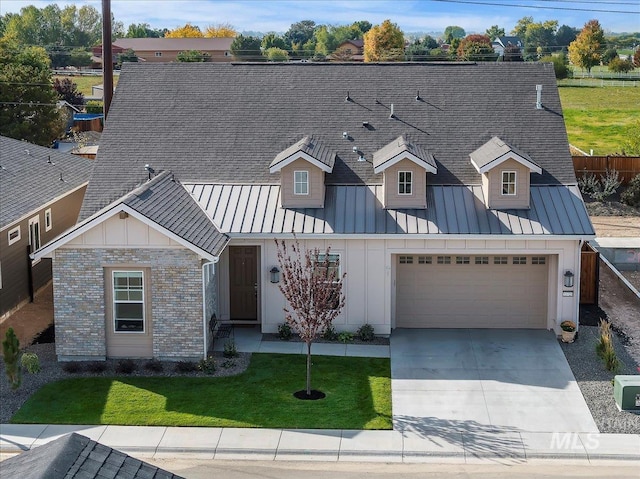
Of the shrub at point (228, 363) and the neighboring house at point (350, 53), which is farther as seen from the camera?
the neighboring house at point (350, 53)

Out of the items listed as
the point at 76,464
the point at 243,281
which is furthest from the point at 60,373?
the point at 76,464

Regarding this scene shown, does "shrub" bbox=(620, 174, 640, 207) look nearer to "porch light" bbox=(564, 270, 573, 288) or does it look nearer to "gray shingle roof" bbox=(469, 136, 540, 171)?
"gray shingle roof" bbox=(469, 136, 540, 171)

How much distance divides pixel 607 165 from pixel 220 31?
10164cm

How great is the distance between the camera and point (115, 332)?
20672 mm

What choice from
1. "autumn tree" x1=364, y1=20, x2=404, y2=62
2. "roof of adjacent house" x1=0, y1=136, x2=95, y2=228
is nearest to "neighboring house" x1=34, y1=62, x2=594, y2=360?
"roof of adjacent house" x1=0, y1=136, x2=95, y2=228

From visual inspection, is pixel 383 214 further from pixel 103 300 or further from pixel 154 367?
pixel 103 300

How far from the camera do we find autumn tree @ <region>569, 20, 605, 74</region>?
88062 millimetres

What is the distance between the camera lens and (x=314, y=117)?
81.5ft

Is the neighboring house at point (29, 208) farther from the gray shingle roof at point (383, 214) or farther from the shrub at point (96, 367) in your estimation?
the gray shingle roof at point (383, 214)

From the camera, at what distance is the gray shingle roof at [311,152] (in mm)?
22328

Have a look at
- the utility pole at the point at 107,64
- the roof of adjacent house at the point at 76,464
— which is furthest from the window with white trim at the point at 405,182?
the roof of adjacent house at the point at 76,464

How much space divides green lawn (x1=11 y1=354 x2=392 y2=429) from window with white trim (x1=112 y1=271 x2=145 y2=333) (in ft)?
4.70

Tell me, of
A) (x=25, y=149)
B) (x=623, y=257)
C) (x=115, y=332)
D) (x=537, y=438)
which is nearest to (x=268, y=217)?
(x=115, y=332)

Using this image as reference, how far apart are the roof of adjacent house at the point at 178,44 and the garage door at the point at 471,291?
278ft
